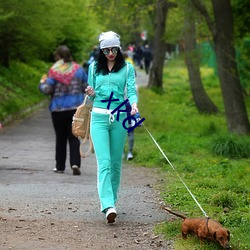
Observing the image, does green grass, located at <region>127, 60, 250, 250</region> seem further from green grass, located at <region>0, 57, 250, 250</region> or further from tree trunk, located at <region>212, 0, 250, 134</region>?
tree trunk, located at <region>212, 0, 250, 134</region>

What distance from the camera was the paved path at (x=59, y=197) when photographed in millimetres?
7481

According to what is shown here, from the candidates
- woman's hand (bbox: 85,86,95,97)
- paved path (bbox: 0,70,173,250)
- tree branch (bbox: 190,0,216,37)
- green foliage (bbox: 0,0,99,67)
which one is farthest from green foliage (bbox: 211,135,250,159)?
woman's hand (bbox: 85,86,95,97)

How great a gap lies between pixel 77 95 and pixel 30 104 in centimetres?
1213

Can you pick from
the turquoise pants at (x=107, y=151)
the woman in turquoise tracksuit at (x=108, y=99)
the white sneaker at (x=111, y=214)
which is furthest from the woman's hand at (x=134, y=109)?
the white sneaker at (x=111, y=214)

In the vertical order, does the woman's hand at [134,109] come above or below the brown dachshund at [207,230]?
above

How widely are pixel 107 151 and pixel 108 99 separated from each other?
523 millimetres

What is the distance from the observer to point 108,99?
303 inches

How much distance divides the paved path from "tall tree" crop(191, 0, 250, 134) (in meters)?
4.02

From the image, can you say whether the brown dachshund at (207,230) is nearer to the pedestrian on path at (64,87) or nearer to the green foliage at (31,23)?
the pedestrian on path at (64,87)

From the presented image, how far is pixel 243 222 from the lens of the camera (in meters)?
7.29

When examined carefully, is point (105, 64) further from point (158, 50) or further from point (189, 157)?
point (158, 50)

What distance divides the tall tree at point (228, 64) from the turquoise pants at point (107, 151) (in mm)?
9055

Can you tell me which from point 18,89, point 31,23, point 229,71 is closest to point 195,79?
point 18,89

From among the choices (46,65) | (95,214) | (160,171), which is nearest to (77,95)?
(160,171)
